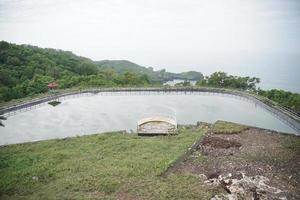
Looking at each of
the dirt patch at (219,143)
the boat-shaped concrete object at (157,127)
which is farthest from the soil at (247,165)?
the boat-shaped concrete object at (157,127)

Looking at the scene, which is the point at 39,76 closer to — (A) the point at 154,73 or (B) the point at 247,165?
(B) the point at 247,165

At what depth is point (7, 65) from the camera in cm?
5491

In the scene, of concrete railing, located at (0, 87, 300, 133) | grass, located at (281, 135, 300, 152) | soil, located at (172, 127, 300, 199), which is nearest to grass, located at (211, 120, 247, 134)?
soil, located at (172, 127, 300, 199)

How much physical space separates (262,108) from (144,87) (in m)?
17.6

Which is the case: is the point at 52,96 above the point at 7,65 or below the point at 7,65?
below

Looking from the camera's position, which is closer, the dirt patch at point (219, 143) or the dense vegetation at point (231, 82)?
the dirt patch at point (219, 143)

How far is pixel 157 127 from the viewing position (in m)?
26.3

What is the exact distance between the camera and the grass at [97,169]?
15.2m

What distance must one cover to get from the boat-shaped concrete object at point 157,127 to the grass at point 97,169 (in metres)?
1.04

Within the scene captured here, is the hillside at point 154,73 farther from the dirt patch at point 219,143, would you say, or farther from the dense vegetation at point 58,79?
the dirt patch at point 219,143

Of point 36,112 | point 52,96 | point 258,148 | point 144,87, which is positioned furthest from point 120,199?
point 144,87

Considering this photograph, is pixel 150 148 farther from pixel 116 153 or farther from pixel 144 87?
pixel 144 87

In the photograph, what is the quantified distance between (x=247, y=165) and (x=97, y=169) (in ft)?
28.2

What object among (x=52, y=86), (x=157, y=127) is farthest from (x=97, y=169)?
(x=52, y=86)
